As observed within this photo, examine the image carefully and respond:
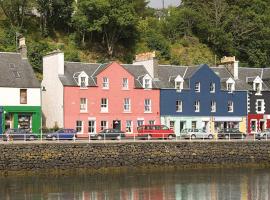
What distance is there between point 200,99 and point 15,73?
2257cm

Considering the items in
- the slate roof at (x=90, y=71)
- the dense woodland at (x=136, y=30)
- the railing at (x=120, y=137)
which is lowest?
the railing at (x=120, y=137)

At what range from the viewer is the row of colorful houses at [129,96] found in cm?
6356

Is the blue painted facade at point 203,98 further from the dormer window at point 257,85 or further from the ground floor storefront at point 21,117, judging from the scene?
the ground floor storefront at point 21,117

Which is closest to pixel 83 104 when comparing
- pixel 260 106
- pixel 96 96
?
pixel 96 96

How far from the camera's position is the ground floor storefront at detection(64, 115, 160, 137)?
66.1 meters

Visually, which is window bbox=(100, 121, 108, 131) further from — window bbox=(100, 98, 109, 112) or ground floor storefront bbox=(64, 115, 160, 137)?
window bbox=(100, 98, 109, 112)

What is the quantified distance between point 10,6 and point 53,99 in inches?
832

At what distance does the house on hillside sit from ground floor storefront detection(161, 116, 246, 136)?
51.1ft

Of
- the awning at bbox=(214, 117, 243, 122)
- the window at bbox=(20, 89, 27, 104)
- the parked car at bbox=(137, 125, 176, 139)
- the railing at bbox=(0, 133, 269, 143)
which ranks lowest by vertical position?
the railing at bbox=(0, 133, 269, 143)

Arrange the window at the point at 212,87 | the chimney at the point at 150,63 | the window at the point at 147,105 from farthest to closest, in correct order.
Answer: the window at the point at 212,87, the chimney at the point at 150,63, the window at the point at 147,105

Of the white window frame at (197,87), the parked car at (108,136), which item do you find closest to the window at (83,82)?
the parked car at (108,136)

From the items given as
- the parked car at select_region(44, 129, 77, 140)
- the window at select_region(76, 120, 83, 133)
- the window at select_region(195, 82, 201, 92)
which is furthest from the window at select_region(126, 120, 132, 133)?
the parked car at select_region(44, 129, 77, 140)

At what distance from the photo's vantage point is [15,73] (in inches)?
2502

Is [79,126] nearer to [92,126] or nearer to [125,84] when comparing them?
[92,126]
